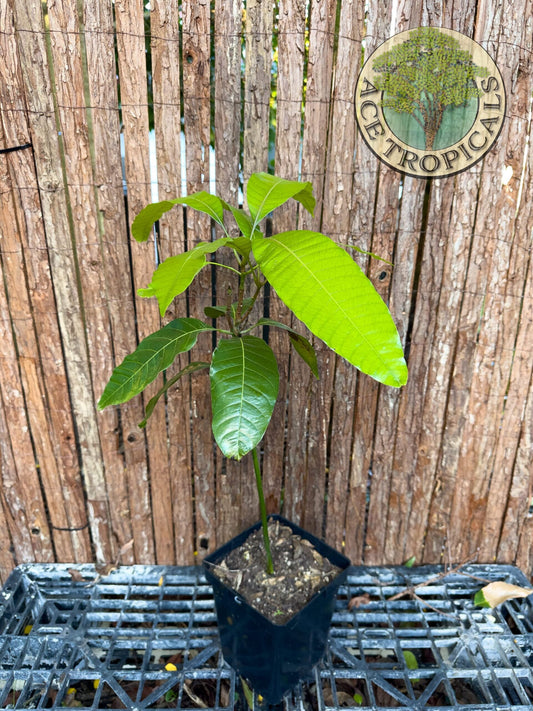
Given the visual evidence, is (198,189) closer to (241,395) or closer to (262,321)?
(262,321)

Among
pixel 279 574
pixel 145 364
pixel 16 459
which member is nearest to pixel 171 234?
pixel 145 364

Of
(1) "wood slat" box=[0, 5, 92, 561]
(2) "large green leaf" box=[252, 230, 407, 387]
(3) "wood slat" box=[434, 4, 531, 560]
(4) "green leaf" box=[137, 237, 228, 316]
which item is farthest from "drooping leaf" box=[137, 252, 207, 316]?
(3) "wood slat" box=[434, 4, 531, 560]

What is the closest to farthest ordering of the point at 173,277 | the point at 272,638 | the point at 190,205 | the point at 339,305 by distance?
the point at 339,305 < the point at 173,277 < the point at 190,205 < the point at 272,638

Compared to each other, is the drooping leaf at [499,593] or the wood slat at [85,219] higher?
the wood slat at [85,219]

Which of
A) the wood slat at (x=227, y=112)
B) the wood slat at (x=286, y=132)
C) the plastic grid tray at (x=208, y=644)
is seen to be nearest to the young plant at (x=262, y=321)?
the wood slat at (x=227, y=112)

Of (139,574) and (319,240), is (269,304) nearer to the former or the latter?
(319,240)

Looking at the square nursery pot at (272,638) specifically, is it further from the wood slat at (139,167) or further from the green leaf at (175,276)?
the green leaf at (175,276)

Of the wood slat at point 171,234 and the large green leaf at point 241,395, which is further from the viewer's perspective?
the wood slat at point 171,234

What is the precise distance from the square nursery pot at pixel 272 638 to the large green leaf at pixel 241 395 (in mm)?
611

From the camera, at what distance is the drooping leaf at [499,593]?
1.90 m

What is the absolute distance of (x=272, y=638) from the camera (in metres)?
1.50

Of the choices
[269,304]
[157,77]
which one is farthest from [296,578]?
[157,77]

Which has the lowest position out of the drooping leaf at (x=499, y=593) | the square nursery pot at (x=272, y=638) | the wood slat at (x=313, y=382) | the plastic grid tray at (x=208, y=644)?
the plastic grid tray at (x=208, y=644)

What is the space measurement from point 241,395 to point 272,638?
76 cm
